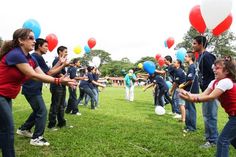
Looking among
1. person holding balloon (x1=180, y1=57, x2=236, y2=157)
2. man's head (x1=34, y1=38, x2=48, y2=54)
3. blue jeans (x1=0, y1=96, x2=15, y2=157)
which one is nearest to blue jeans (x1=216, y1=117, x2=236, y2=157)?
person holding balloon (x1=180, y1=57, x2=236, y2=157)

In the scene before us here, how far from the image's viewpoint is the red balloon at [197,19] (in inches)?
274

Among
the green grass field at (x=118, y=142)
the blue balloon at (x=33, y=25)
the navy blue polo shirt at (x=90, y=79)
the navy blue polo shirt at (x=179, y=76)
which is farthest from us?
the navy blue polo shirt at (x=90, y=79)

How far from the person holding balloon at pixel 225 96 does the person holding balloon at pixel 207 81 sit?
1.62 meters

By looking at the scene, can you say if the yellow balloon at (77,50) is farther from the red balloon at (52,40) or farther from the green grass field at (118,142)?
the green grass field at (118,142)

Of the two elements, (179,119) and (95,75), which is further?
(95,75)

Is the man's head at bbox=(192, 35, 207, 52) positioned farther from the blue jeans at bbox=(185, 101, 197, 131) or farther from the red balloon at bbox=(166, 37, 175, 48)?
the red balloon at bbox=(166, 37, 175, 48)

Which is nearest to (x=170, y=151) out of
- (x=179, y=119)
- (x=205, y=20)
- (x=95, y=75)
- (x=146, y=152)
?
(x=146, y=152)

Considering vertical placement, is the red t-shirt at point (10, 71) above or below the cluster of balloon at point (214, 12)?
below

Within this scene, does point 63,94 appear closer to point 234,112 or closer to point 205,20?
point 205,20

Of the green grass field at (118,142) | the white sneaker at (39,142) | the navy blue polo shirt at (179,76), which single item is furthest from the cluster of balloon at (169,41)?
the white sneaker at (39,142)

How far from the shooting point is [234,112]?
4.14 metres

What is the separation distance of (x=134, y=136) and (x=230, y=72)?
298 centimetres

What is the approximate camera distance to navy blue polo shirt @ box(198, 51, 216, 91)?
599cm

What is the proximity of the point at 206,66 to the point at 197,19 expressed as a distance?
151 cm
